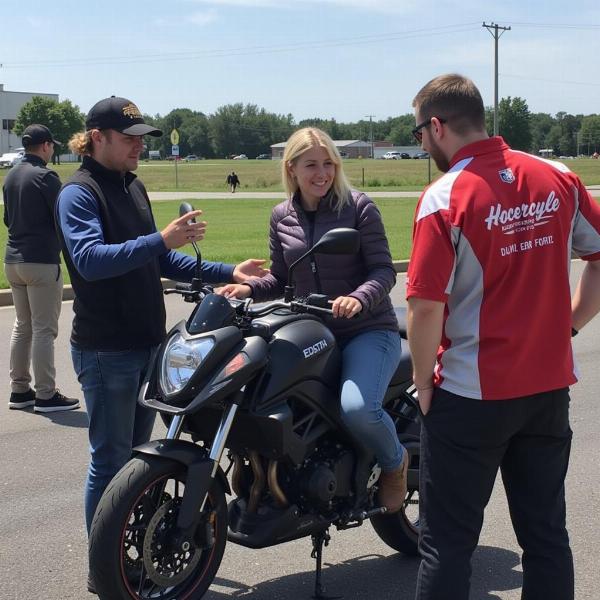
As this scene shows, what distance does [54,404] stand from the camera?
7.16 metres

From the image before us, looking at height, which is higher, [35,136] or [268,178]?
[35,136]

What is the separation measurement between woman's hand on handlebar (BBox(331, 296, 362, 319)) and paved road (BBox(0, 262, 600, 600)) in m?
1.23

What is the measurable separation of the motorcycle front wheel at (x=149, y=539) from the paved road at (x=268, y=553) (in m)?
0.41

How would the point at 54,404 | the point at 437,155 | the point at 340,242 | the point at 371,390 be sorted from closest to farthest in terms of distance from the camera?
the point at 437,155, the point at 340,242, the point at 371,390, the point at 54,404

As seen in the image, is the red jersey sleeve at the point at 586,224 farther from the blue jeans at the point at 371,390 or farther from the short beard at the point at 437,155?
the blue jeans at the point at 371,390

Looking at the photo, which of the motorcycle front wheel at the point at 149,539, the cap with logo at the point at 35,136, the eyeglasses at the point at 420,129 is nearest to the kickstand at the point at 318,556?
the motorcycle front wheel at the point at 149,539

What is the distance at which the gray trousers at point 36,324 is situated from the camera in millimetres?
7188

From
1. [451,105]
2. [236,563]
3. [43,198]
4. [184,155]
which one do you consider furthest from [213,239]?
[184,155]

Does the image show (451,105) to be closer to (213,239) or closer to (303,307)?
(303,307)

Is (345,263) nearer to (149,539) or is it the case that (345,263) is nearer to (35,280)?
(149,539)

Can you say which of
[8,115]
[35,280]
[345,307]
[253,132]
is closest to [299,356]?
[345,307]

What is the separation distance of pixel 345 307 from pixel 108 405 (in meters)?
1.09

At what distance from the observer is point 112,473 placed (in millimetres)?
4055

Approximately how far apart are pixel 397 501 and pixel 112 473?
120 centimetres
